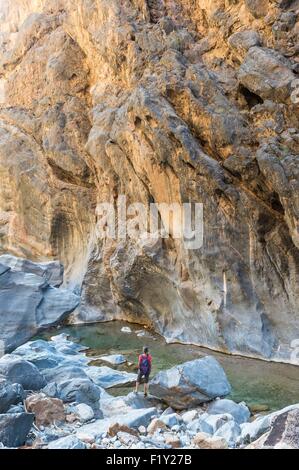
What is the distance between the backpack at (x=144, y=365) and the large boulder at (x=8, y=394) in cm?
422

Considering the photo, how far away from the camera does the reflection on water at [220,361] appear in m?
18.3

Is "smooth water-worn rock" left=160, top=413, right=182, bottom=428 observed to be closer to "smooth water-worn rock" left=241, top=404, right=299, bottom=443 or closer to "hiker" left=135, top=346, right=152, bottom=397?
"smooth water-worn rock" left=241, top=404, right=299, bottom=443

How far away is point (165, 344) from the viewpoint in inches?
1105

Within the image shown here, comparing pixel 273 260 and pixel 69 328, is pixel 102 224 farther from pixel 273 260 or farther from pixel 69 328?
pixel 273 260

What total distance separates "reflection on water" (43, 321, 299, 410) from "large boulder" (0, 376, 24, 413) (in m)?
4.83

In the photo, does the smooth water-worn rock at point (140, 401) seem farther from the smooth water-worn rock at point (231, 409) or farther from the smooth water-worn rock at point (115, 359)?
the smooth water-worn rock at point (115, 359)

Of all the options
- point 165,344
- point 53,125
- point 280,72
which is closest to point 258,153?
point 280,72

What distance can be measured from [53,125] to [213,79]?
16522mm

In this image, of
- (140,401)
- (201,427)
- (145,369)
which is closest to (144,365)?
(145,369)

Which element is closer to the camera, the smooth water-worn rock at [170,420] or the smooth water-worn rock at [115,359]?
the smooth water-worn rock at [170,420]
